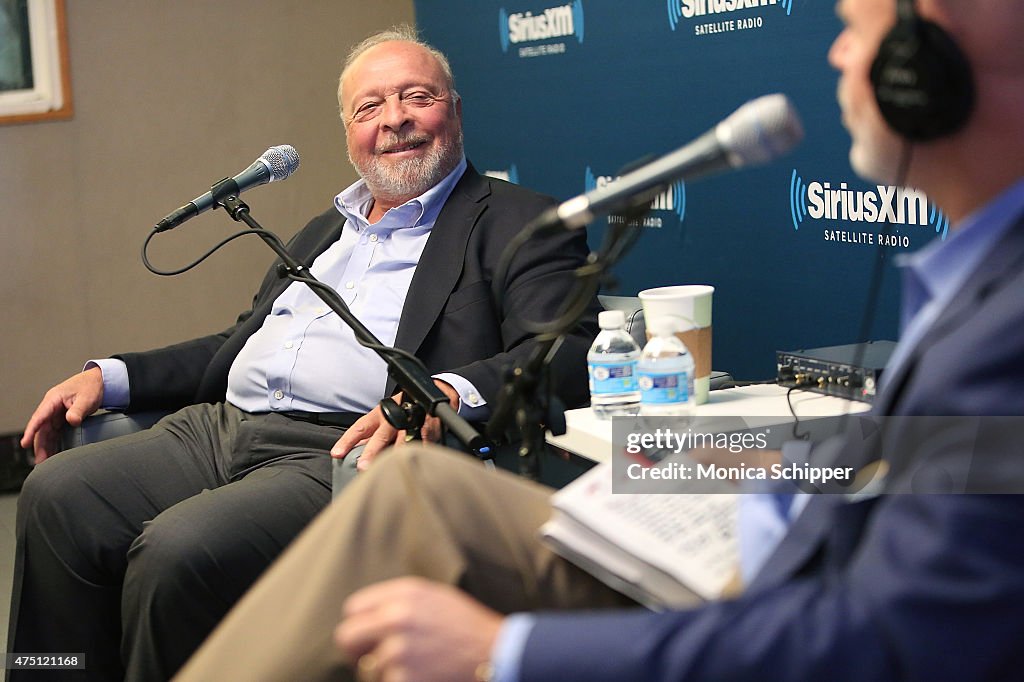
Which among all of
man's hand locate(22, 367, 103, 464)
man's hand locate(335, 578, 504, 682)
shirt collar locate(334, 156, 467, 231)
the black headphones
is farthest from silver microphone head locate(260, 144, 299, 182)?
the black headphones

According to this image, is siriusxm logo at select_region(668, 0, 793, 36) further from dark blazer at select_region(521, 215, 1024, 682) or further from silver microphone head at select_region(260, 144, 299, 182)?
dark blazer at select_region(521, 215, 1024, 682)

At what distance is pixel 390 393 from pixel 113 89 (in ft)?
8.02

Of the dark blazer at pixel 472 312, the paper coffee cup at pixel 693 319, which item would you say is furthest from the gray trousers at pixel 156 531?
the paper coffee cup at pixel 693 319

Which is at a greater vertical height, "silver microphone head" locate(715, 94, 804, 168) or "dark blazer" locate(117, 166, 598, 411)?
"silver microphone head" locate(715, 94, 804, 168)

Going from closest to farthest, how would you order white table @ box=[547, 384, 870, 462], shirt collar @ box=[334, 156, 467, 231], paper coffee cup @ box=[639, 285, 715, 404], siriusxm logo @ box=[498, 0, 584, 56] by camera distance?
white table @ box=[547, 384, 870, 462] → paper coffee cup @ box=[639, 285, 715, 404] → shirt collar @ box=[334, 156, 467, 231] → siriusxm logo @ box=[498, 0, 584, 56]

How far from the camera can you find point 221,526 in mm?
1974

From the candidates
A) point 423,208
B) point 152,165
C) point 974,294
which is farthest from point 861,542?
point 152,165

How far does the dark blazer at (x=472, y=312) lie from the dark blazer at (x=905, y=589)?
45.2 inches

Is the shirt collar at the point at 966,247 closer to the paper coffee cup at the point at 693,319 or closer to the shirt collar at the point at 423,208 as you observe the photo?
the paper coffee cup at the point at 693,319

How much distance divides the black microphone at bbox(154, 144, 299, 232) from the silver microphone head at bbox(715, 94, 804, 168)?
119 cm

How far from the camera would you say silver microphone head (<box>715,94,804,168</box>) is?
3.45 feet

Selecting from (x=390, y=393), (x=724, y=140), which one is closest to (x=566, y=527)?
(x=724, y=140)

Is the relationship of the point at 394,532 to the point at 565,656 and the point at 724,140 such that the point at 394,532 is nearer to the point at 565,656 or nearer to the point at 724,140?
the point at 565,656

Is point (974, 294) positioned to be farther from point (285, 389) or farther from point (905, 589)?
point (285, 389)
